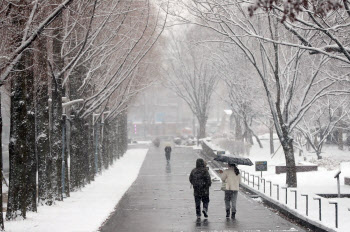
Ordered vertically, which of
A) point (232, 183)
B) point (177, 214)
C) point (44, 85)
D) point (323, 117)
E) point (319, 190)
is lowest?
point (177, 214)

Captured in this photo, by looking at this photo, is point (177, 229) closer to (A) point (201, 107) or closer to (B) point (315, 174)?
(B) point (315, 174)

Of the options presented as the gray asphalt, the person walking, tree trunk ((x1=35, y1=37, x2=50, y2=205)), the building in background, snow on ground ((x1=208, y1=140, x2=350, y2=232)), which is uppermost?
the building in background

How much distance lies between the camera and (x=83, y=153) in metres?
27.2

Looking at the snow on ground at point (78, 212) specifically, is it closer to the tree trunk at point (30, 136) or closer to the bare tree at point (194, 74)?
the tree trunk at point (30, 136)

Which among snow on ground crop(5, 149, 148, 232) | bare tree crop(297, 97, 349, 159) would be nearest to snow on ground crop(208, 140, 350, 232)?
bare tree crop(297, 97, 349, 159)

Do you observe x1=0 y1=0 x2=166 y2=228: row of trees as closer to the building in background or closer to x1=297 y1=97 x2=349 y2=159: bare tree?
x1=297 y1=97 x2=349 y2=159: bare tree

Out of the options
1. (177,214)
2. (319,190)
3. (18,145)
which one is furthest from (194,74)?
(18,145)

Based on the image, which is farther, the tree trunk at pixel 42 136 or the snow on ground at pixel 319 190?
the tree trunk at pixel 42 136

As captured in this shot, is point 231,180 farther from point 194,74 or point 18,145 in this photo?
point 194,74

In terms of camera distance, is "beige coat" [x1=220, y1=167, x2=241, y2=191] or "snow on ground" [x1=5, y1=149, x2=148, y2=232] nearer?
"snow on ground" [x1=5, y1=149, x2=148, y2=232]

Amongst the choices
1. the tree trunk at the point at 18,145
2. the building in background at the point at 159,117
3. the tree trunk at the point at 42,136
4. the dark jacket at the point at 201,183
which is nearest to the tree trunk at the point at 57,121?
the tree trunk at the point at 42,136

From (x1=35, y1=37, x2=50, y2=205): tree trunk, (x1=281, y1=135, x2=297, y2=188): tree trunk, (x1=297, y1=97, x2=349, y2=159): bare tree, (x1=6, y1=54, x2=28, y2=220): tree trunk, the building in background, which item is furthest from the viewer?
the building in background

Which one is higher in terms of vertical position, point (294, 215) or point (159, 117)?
point (159, 117)

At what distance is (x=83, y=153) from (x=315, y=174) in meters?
11.4
